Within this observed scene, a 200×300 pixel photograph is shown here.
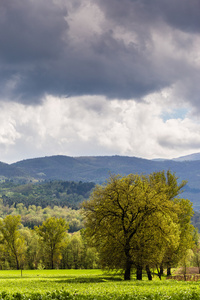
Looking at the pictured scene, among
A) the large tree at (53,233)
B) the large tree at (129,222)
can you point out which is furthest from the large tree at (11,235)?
the large tree at (129,222)

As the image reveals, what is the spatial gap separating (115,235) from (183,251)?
66.7ft

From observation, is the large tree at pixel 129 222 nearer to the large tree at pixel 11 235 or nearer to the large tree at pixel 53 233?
the large tree at pixel 53 233

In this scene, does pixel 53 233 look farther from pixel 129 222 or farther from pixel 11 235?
pixel 129 222

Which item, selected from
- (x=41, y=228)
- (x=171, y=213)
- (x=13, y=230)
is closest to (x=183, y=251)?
(x=171, y=213)

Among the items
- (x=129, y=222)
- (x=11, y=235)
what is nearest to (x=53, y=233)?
(x=11, y=235)

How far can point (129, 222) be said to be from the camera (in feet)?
125

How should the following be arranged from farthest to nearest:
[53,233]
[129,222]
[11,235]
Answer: [53,233] < [11,235] < [129,222]

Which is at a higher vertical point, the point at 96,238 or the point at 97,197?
the point at 97,197

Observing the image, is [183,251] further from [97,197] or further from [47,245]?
[47,245]

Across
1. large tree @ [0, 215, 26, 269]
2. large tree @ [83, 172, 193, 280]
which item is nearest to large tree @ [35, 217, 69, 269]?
large tree @ [0, 215, 26, 269]

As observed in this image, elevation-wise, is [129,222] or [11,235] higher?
[129,222]

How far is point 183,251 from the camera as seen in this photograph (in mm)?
50094

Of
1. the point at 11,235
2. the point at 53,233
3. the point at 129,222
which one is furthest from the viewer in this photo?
the point at 53,233

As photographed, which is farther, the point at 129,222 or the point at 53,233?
the point at 53,233
